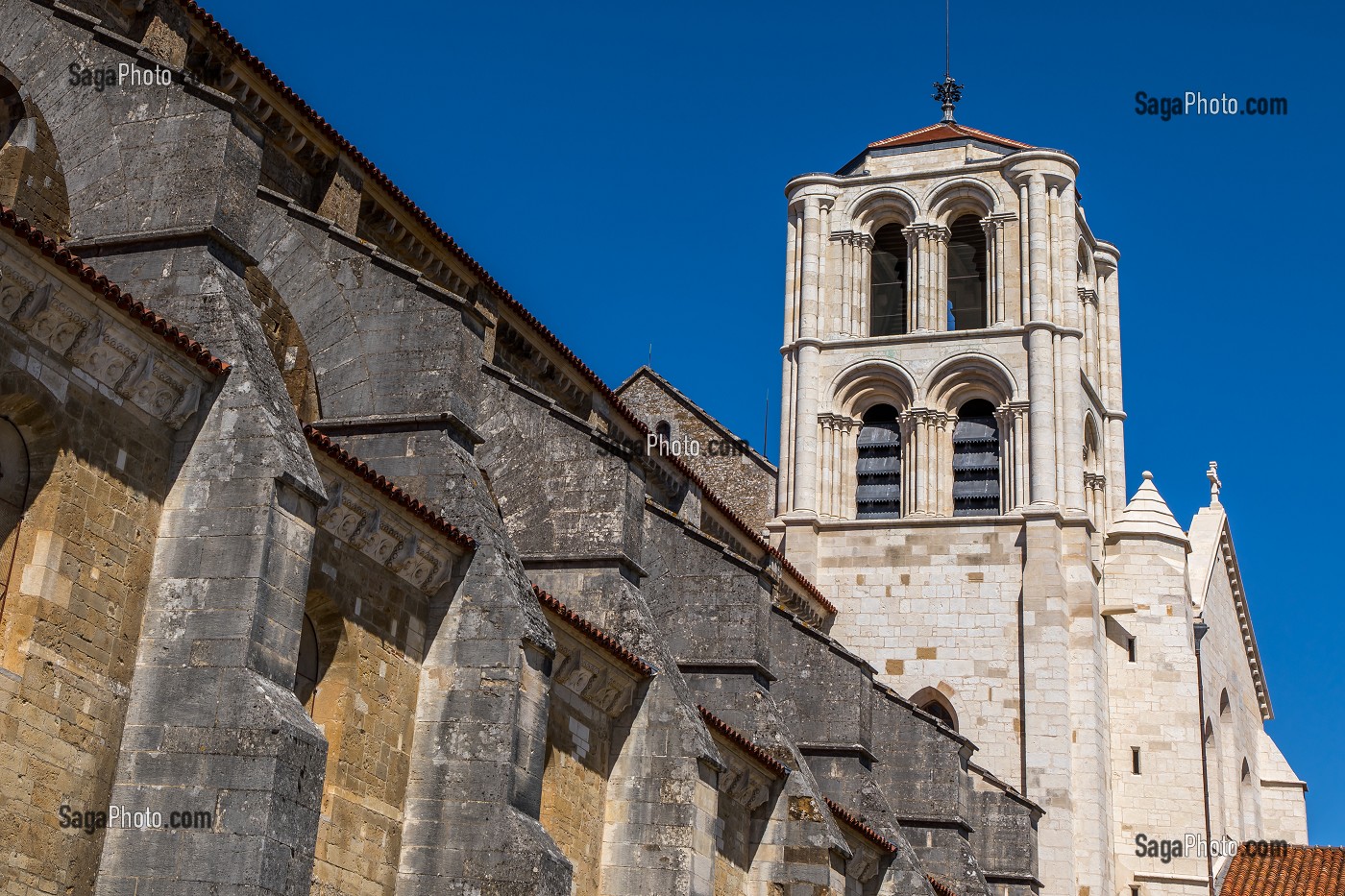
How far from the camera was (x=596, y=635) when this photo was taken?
1619cm

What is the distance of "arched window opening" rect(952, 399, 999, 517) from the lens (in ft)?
109

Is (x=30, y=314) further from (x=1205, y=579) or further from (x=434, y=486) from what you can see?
(x=1205, y=579)

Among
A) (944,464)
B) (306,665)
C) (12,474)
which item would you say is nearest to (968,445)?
(944,464)

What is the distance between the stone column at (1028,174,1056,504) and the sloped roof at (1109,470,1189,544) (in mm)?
2421

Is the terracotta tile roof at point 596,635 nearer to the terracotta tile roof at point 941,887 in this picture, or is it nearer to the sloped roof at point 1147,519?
the terracotta tile roof at point 941,887

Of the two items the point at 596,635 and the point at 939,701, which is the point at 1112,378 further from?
the point at 596,635

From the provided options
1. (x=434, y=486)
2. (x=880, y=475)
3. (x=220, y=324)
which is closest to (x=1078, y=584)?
(x=880, y=475)

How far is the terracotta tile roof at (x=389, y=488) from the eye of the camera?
1284 cm

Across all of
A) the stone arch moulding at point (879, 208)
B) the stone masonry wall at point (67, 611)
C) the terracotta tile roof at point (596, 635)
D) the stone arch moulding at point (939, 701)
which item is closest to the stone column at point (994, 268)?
the stone arch moulding at point (879, 208)

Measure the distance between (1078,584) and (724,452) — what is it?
7.46m

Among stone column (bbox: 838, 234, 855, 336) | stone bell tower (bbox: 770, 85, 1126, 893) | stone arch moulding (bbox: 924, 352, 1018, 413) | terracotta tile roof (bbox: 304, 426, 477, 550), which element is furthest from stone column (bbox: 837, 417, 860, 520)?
terracotta tile roof (bbox: 304, 426, 477, 550)

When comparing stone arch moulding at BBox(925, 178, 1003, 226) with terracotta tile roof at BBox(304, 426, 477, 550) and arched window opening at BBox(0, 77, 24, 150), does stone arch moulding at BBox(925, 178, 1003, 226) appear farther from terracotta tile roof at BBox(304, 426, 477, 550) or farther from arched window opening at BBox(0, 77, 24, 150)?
arched window opening at BBox(0, 77, 24, 150)

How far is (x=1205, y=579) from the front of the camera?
3581cm

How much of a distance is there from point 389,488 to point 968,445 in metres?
21.9
